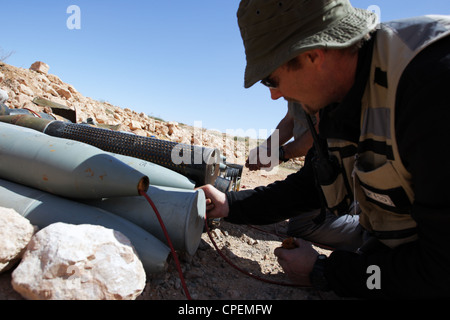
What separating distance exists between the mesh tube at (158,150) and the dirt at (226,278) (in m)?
0.57

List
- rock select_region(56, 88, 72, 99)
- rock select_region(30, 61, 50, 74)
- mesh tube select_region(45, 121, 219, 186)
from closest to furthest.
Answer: mesh tube select_region(45, 121, 219, 186) → rock select_region(56, 88, 72, 99) → rock select_region(30, 61, 50, 74)

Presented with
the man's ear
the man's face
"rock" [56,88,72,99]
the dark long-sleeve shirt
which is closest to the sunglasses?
the man's face

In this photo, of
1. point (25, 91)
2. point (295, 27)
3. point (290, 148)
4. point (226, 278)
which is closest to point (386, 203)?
point (295, 27)

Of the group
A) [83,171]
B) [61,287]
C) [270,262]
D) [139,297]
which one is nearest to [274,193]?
[270,262]

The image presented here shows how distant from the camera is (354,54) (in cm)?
135

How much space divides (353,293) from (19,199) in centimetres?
195

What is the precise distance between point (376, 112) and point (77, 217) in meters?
1.66

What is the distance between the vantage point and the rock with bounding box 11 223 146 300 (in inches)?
50.8

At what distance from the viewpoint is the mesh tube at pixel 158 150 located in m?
2.39

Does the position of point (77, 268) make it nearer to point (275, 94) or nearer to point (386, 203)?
point (275, 94)

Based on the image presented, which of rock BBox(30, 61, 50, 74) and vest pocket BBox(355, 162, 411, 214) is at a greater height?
rock BBox(30, 61, 50, 74)

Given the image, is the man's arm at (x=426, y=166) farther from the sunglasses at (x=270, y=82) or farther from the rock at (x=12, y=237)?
the rock at (x=12, y=237)

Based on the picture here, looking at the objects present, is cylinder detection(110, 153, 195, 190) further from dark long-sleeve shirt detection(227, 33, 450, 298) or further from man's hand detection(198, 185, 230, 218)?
dark long-sleeve shirt detection(227, 33, 450, 298)

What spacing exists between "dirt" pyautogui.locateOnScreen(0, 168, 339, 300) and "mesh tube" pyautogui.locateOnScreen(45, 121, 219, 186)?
22.3 inches
